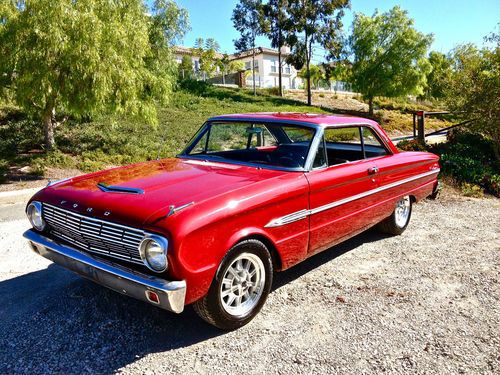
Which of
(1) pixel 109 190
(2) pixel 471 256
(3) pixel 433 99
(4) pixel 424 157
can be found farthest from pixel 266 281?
(3) pixel 433 99

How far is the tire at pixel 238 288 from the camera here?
110 inches

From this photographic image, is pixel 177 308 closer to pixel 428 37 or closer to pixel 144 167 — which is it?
pixel 144 167

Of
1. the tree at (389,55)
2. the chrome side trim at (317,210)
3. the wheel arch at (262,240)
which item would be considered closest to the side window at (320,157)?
the chrome side trim at (317,210)

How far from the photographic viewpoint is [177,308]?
253 centimetres

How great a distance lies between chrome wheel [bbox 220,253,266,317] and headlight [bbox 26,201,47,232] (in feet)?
5.20

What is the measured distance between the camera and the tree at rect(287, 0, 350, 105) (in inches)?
1215

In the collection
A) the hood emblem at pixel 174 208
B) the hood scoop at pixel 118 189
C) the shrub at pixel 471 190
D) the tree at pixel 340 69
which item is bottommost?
the shrub at pixel 471 190

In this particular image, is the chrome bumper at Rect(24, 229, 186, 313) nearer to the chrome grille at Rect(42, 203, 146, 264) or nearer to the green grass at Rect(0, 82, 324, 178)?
the chrome grille at Rect(42, 203, 146, 264)

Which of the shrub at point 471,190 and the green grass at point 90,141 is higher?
the green grass at point 90,141

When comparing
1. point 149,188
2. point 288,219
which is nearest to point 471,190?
point 288,219

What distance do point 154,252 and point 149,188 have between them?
65 cm

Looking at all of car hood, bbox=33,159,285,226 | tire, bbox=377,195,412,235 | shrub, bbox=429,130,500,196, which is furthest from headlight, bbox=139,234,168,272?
shrub, bbox=429,130,500,196

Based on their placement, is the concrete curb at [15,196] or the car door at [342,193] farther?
the concrete curb at [15,196]

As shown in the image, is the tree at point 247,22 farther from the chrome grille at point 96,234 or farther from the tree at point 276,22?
the chrome grille at point 96,234
